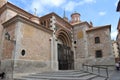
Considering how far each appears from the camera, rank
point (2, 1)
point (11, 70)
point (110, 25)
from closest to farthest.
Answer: point (11, 70) < point (2, 1) < point (110, 25)

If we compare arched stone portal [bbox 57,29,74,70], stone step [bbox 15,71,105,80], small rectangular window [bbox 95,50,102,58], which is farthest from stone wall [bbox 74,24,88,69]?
stone step [bbox 15,71,105,80]

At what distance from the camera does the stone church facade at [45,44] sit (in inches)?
350

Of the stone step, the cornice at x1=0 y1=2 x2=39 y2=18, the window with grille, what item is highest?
the cornice at x1=0 y1=2 x2=39 y2=18

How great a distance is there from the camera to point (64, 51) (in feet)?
48.1

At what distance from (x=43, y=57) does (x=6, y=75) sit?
3.43m

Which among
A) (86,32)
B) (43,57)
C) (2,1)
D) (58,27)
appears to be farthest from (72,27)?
(2,1)

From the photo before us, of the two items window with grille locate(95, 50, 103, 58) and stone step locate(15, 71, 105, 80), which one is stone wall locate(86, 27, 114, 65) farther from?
stone step locate(15, 71, 105, 80)

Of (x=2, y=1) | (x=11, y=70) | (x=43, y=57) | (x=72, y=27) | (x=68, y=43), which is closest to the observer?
(x=11, y=70)

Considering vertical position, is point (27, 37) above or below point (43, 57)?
above

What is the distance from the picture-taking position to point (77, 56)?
1634 centimetres

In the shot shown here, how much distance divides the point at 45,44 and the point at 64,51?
3986 mm

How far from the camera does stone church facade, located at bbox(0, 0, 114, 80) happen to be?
29.2ft

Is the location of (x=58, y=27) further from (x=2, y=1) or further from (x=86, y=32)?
(x=2, y=1)

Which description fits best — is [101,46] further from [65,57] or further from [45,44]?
[45,44]
